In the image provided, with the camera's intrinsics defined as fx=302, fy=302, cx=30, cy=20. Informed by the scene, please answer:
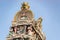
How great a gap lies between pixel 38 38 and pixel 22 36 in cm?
182

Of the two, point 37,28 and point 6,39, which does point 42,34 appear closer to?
point 37,28

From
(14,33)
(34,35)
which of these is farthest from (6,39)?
(34,35)

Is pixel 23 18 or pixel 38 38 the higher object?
pixel 23 18

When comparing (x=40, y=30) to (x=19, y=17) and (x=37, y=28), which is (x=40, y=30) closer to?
(x=37, y=28)

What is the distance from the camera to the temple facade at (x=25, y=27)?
28688 mm

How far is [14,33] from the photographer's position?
95.4 feet

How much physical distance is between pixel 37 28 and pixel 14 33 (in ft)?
7.69

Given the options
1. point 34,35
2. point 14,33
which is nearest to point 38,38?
point 34,35

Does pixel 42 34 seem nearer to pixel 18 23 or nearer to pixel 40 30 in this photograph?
pixel 40 30

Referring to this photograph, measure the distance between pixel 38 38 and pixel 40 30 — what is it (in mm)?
913

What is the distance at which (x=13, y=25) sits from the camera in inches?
1166

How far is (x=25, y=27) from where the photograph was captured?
2912 centimetres

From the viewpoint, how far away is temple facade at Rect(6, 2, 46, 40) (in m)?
28.7

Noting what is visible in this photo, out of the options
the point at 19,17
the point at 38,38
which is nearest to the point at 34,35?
the point at 38,38
